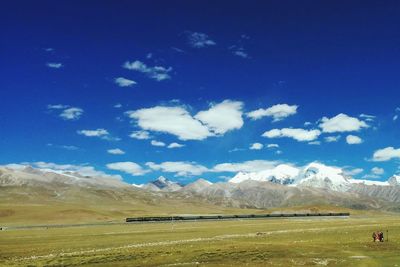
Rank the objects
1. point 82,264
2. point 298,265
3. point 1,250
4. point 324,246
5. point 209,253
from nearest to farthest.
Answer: point 298,265 < point 82,264 < point 209,253 < point 324,246 < point 1,250

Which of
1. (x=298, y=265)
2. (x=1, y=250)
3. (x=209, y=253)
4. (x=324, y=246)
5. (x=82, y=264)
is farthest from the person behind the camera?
(x=1, y=250)

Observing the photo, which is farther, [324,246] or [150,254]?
[324,246]

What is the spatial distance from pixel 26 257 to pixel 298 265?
110ft

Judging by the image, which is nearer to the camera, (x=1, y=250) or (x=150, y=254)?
(x=150, y=254)

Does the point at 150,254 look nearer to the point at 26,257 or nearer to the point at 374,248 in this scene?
the point at 26,257

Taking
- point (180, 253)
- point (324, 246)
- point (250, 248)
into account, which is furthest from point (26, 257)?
point (324, 246)

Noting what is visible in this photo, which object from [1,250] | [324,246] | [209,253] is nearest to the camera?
[209,253]

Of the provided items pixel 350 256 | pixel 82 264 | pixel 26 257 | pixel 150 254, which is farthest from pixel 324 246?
pixel 26 257

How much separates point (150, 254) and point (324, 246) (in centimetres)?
2338

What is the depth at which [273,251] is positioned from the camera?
59531 millimetres

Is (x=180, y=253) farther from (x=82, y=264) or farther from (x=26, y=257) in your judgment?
(x=26, y=257)

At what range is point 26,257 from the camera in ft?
195

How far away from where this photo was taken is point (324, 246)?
64250 mm

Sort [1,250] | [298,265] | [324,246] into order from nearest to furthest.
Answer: [298,265]
[324,246]
[1,250]
